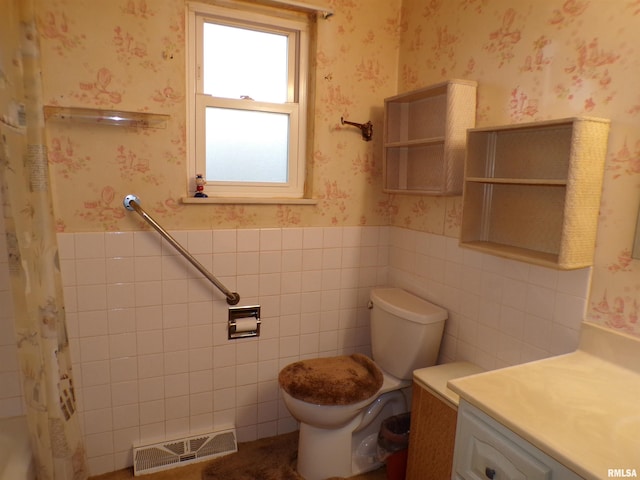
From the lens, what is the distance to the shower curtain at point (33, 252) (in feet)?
4.95

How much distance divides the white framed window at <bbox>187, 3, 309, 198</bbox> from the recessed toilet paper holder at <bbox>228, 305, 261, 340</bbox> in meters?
0.55

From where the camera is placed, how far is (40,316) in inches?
64.4

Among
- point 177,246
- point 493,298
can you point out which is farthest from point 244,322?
point 493,298

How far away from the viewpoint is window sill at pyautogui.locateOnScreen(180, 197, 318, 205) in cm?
194

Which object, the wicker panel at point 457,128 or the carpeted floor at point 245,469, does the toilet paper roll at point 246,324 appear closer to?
the carpeted floor at point 245,469

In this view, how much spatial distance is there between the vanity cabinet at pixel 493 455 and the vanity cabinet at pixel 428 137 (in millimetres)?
962

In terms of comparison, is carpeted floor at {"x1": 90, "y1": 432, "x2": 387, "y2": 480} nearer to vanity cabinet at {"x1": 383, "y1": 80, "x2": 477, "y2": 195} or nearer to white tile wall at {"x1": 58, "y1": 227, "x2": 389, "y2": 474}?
white tile wall at {"x1": 58, "y1": 227, "x2": 389, "y2": 474}

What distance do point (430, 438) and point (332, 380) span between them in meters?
0.45

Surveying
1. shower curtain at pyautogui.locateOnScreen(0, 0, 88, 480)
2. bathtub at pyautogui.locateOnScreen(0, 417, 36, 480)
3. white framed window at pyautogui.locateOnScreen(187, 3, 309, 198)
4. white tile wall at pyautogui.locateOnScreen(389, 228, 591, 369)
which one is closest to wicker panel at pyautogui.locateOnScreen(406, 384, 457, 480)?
white tile wall at pyautogui.locateOnScreen(389, 228, 591, 369)

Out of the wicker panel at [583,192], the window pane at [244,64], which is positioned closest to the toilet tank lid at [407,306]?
the wicker panel at [583,192]

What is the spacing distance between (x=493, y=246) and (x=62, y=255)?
171cm

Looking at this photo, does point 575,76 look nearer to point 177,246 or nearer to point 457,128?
point 457,128

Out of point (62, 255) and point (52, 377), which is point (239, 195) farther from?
point (52, 377)

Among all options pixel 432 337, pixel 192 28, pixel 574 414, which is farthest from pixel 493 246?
pixel 192 28
